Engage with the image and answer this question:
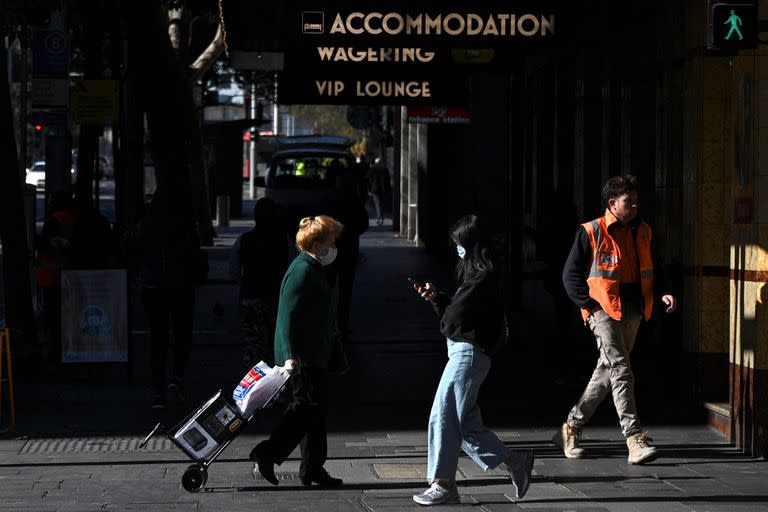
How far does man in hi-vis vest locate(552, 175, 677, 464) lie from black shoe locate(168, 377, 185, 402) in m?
3.73

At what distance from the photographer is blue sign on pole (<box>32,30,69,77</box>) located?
1611 cm

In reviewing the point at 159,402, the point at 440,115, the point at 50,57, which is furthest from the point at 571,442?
the point at 440,115

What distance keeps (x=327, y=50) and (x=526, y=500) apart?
691 cm

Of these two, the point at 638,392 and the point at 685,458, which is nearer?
the point at 685,458

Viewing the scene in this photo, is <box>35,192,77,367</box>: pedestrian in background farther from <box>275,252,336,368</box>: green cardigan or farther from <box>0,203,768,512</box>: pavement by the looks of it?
<box>275,252,336,368</box>: green cardigan

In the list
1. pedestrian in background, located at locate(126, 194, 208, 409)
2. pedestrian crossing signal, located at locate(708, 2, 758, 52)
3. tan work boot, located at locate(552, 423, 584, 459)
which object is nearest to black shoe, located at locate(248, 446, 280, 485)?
tan work boot, located at locate(552, 423, 584, 459)

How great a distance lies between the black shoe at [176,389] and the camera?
470 inches

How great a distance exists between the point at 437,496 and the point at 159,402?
3983mm

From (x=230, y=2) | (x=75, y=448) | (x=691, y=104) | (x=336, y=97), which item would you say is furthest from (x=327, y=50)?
(x=75, y=448)

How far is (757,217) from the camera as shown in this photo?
959 cm

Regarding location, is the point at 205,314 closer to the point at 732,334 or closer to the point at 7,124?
the point at 7,124

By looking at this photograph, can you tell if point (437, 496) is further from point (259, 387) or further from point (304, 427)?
point (259, 387)

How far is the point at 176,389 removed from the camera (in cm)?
1196

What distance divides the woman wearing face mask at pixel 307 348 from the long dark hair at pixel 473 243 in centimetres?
88
